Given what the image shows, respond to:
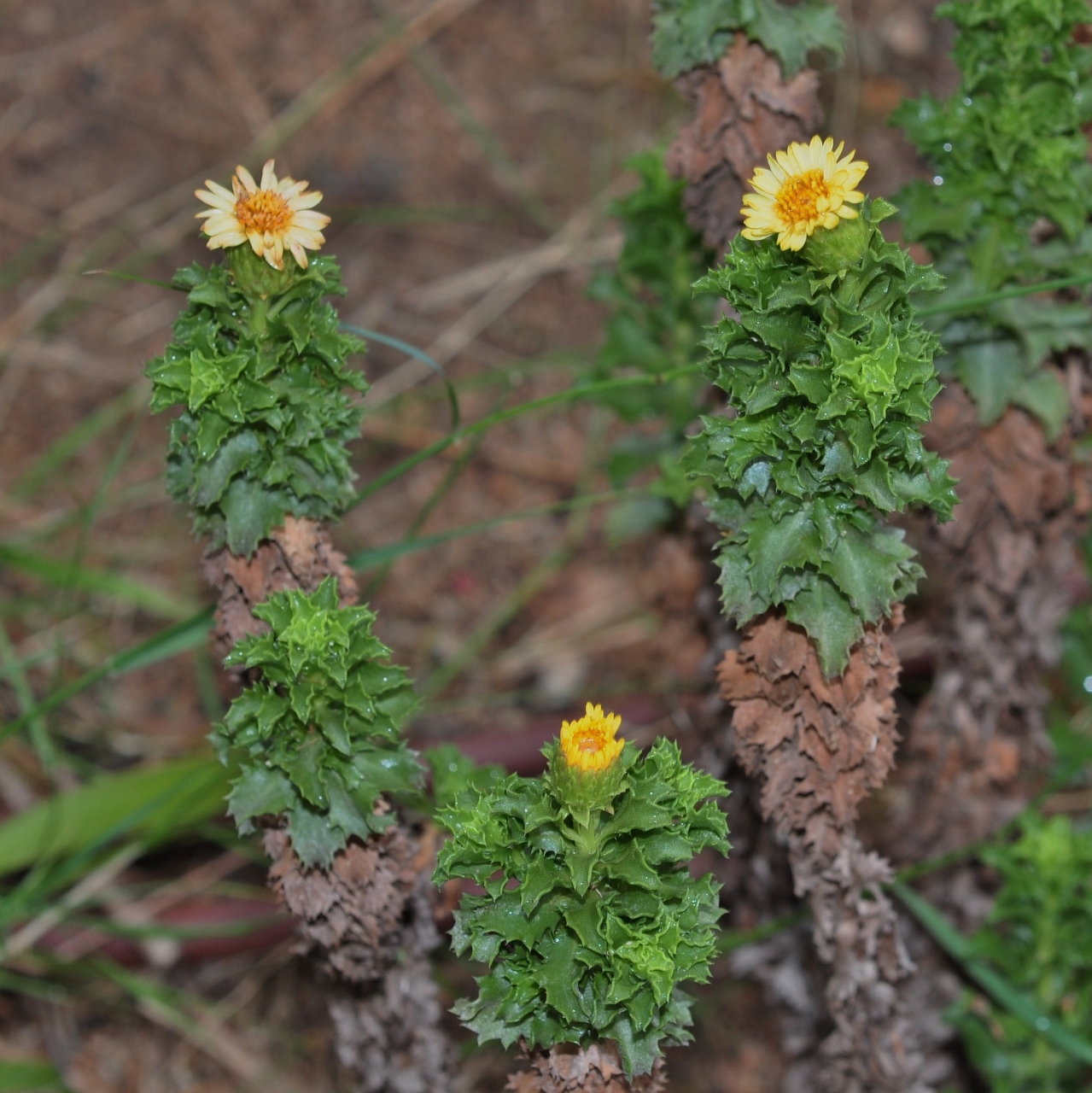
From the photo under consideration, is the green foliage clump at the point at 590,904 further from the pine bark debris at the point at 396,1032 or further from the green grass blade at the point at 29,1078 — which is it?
the green grass blade at the point at 29,1078

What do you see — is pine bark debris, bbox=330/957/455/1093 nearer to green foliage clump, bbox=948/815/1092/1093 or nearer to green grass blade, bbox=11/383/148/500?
green foliage clump, bbox=948/815/1092/1093

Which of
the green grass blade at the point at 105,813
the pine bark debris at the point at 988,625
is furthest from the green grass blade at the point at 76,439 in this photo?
the pine bark debris at the point at 988,625

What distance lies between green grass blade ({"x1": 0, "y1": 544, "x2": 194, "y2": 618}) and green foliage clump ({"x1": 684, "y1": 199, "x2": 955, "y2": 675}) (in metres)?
1.66

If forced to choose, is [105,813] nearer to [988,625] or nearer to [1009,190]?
[988,625]

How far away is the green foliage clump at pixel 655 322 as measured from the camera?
108 inches

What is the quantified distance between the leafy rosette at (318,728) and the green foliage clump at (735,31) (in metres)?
1.15

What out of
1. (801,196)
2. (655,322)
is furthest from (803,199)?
(655,322)

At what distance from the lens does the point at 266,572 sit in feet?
7.24

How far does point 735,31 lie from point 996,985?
5.98ft

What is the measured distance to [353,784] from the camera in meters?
2.08

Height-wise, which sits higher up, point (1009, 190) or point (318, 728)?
point (1009, 190)

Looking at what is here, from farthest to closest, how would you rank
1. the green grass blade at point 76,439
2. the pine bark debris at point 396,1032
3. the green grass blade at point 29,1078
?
the green grass blade at point 76,439 < the green grass blade at point 29,1078 < the pine bark debris at point 396,1032

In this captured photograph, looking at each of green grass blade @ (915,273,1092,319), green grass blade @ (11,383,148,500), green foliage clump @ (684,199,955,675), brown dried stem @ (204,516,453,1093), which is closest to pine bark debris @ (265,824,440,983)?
brown dried stem @ (204,516,453,1093)

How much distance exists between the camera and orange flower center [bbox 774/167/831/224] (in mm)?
1839
